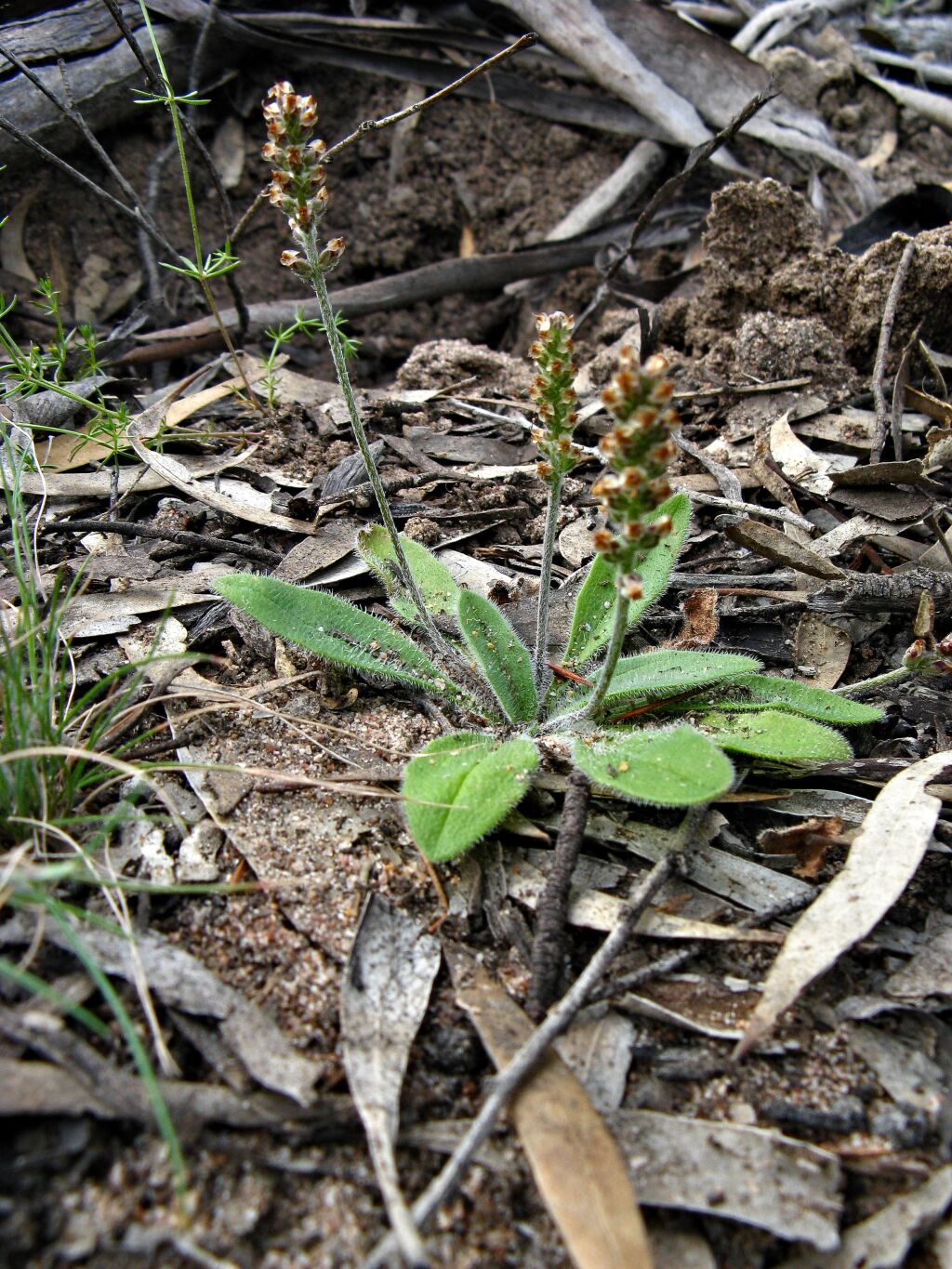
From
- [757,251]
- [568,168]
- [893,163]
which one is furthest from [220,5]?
[893,163]

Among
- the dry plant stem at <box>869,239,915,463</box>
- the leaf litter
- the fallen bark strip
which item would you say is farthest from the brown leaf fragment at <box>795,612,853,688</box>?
the fallen bark strip

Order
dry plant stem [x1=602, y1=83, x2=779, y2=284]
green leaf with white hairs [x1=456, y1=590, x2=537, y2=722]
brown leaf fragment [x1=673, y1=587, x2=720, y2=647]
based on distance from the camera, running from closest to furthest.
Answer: green leaf with white hairs [x1=456, y1=590, x2=537, y2=722]
brown leaf fragment [x1=673, y1=587, x2=720, y2=647]
dry plant stem [x1=602, y1=83, x2=779, y2=284]

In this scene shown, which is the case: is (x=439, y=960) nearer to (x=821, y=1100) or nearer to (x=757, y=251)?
(x=821, y=1100)

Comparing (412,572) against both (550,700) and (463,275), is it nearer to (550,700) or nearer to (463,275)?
(550,700)

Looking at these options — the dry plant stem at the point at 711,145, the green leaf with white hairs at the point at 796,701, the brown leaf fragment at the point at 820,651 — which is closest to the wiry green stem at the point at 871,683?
the green leaf with white hairs at the point at 796,701

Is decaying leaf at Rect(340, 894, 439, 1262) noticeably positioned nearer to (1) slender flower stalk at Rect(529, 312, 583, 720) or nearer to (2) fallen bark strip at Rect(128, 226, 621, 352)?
(1) slender flower stalk at Rect(529, 312, 583, 720)
